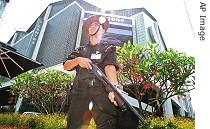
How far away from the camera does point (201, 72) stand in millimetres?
1134

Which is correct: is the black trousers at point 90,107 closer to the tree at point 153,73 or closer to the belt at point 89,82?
the belt at point 89,82

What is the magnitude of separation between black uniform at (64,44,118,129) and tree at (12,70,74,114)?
1.09 metres

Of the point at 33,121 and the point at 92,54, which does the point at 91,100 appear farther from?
the point at 33,121

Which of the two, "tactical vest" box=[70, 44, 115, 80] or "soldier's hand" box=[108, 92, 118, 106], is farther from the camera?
"tactical vest" box=[70, 44, 115, 80]

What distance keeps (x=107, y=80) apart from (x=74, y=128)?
409mm

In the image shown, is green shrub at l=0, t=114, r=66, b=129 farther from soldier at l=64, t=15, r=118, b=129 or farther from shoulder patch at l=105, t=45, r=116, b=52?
shoulder patch at l=105, t=45, r=116, b=52

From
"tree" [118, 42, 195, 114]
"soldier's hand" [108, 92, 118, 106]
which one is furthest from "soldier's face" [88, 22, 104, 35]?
"tree" [118, 42, 195, 114]

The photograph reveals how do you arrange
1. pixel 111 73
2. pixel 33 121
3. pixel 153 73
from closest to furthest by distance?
pixel 111 73
pixel 33 121
pixel 153 73

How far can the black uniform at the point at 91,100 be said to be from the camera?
1.91 meters

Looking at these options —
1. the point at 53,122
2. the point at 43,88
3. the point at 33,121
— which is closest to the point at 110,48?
the point at 53,122

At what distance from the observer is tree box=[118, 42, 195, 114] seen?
3391 mm

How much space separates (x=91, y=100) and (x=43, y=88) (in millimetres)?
2340

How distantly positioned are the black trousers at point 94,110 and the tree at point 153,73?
1.27m

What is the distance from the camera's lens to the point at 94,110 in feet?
6.42
